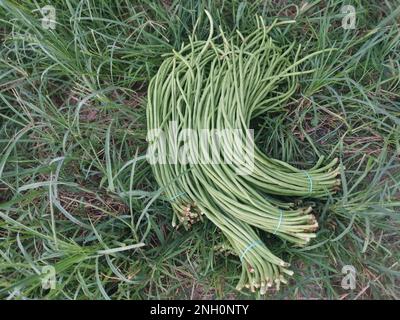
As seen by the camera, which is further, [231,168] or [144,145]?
[144,145]

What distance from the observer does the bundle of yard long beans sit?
1154 millimetres

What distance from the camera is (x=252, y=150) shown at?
1167 millimetres

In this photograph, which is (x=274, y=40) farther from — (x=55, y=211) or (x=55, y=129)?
(x=55, y=211)

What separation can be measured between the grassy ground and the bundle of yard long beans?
84mm

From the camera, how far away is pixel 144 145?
1.34 meters

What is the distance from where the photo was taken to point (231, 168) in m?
1.17

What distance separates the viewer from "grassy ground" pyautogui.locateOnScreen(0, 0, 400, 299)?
1241 millimetres

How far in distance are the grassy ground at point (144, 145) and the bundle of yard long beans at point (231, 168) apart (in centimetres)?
8

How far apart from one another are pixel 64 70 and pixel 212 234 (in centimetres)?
66

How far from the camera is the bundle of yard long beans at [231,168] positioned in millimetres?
1154

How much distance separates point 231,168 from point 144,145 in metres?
0.31

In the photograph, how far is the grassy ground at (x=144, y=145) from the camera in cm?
124
